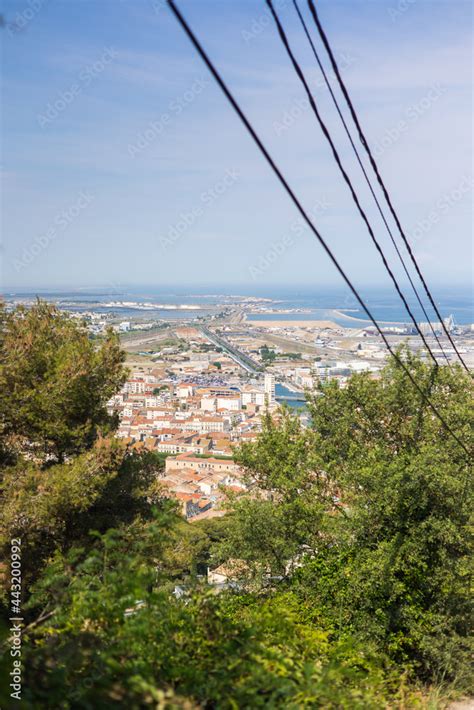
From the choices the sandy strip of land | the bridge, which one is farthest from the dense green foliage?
the sandy strip of land

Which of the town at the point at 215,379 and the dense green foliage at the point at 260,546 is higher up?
the dense green foliage at the point at 260,546

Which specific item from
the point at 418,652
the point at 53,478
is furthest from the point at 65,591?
the point at 418,652

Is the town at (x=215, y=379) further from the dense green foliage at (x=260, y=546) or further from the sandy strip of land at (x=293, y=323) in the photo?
the dense green foliage at (x=260, y=546)

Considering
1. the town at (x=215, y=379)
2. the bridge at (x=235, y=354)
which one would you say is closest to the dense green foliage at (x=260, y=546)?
the town at (x=215, y=379)

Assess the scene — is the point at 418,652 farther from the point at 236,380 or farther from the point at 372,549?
the point at 236,380

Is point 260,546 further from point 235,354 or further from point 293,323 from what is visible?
point 293,323

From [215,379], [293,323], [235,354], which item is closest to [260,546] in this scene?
[215,379]
